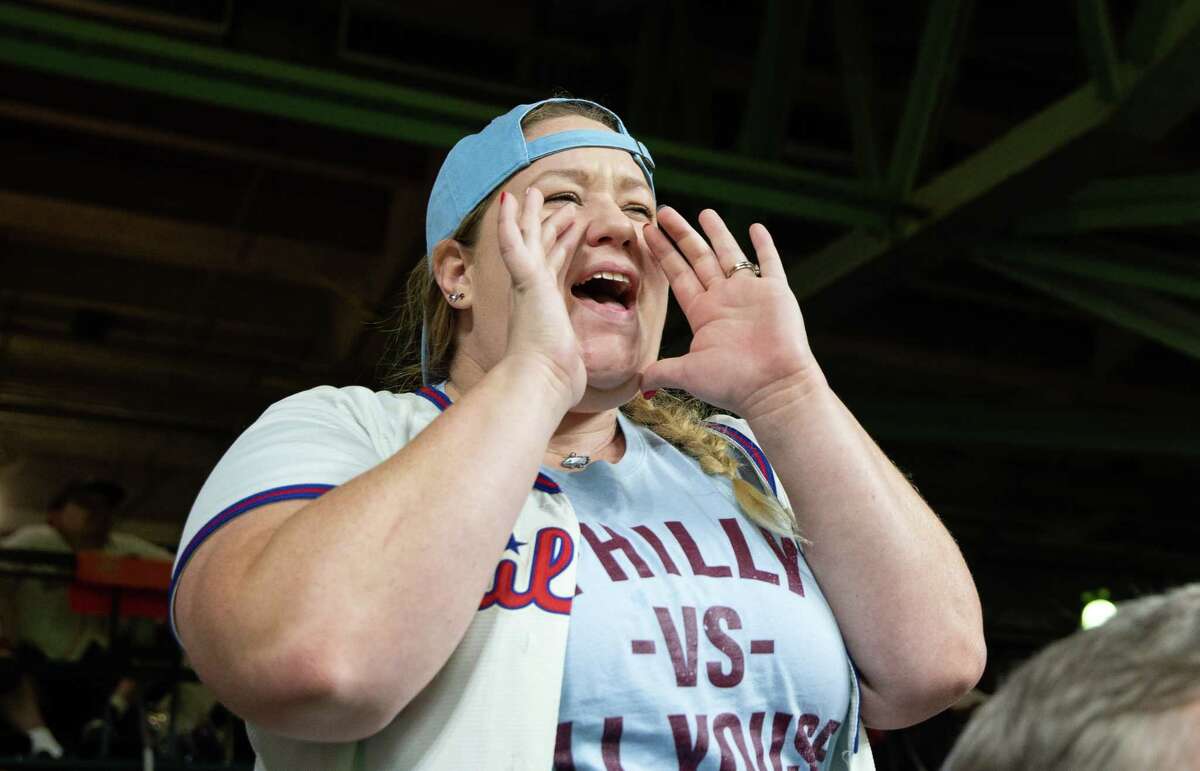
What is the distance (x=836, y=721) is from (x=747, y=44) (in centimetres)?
414

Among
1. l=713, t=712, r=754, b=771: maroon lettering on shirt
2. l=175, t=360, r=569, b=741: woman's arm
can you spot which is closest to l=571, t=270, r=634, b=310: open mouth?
l=175, t=360, r=569, b=741: woman's arm

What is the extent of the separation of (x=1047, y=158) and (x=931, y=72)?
452mm

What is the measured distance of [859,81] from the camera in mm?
4262

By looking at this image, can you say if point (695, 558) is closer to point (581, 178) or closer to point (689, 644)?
point (689, 644)

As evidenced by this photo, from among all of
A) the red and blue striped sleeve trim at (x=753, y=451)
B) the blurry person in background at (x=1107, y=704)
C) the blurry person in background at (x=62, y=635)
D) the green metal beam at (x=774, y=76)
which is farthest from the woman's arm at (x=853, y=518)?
the blurry person in background at (x=62, y=635)

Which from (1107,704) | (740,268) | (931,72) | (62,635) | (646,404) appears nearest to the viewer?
(1107,704)

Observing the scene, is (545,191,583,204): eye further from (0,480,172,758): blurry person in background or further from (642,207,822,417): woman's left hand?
(0,480,172,758): blurry person in background

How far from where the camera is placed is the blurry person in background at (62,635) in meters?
5.61

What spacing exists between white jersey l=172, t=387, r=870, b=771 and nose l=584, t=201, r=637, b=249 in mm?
414

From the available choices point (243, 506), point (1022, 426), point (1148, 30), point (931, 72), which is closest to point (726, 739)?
point (243, 506)

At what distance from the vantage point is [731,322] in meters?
1.54

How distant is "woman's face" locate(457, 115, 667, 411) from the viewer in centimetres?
155

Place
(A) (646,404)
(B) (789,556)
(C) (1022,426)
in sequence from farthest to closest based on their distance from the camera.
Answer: (C) (1022,426), (A) (646,404), (B) (789,556)

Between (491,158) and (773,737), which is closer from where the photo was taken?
(773,737)
